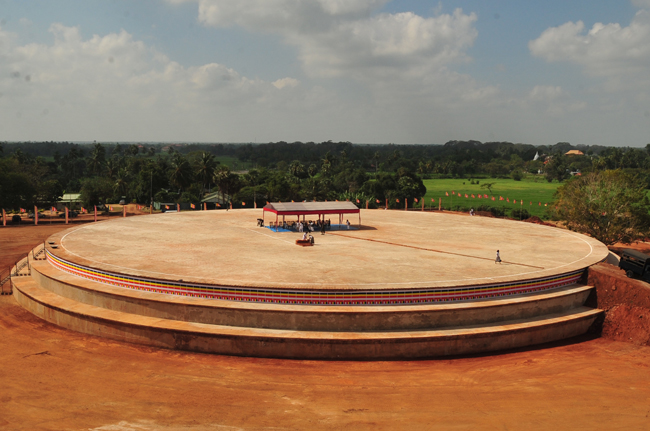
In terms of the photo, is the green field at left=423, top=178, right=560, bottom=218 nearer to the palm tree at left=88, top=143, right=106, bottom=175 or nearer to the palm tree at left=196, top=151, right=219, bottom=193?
the palm tree at left=196, top=151, right=219, bottom=193

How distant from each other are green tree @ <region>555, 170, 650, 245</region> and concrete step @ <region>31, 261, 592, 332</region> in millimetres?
22566

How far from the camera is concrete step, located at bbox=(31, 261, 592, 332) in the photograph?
17016 millimetres

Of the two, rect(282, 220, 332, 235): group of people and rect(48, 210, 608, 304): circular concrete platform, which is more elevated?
rect(282, 220, 332, 235): group of people

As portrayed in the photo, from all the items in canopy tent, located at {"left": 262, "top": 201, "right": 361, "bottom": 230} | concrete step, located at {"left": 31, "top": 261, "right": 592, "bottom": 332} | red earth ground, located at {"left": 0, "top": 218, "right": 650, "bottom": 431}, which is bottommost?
red earth ground, located at {"left": 0, "top": 218, "right": 650, "bottom": 431}

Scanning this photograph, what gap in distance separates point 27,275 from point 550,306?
80.2ft

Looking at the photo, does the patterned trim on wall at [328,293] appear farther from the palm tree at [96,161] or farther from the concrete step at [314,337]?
the palm tree at [96,161]

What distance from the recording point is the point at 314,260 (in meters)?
23.5

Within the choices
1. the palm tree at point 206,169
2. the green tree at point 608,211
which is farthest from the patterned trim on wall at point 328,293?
the palm tree at point 206,169

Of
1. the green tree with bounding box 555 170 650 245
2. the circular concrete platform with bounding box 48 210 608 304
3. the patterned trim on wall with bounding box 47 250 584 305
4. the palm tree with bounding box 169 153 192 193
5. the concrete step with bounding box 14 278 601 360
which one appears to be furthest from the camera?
the palm tree with bounding box 169 153 192 193

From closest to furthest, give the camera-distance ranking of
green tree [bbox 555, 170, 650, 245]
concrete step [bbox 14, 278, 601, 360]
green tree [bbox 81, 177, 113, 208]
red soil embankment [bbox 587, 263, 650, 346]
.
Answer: concrete step [bbox 14, 278, 601, 360]
red soil embankment [bbox 587, 263, 650, 346]
green tree [bbox 555, 170, 650, 245]
green tree [bbox 81, 177, 113, 208]

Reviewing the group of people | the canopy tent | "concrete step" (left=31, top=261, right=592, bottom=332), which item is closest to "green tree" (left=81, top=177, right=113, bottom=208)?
the canopy tent

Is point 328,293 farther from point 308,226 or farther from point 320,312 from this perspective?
point 308,226

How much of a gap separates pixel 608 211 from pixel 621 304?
21.4 meters

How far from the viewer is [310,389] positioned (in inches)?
563
